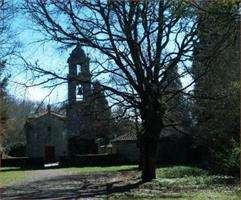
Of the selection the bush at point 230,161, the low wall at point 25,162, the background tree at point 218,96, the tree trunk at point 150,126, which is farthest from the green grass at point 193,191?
the low wall at point 25,162

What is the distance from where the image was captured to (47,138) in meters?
88.6

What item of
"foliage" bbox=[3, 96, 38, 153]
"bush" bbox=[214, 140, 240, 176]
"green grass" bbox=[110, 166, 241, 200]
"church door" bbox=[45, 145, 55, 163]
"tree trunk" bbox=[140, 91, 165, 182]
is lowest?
"green grass" bbox=[110, 166, 241, 200]

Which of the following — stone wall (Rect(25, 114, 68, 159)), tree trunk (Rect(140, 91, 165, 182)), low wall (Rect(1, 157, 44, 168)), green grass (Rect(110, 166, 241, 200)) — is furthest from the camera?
stone wall (Rect(25, 114, 68, 159))

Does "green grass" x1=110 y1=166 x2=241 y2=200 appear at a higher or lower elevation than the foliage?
lower

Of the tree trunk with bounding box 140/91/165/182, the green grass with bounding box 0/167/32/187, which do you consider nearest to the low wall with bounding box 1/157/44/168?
the green grass with bounding box 0/167/32/187

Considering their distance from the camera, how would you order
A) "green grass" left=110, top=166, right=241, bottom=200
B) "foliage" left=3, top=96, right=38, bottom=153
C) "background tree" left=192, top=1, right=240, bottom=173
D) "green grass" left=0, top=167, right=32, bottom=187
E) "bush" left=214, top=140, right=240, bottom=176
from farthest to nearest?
1. "foliage" left=3, top=96, right=38, bottom=153
2. "green grass" left=0, top=167, right=32, bottom=187
3. "background tree" left=192, top=1, right=240, bottom=173
4. "bush" left=214, top=140, right=240, bottom=176
5. "green grass" left=110, top=166, right=241, bottom=200

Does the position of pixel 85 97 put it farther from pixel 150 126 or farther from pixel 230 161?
pixel 230 161

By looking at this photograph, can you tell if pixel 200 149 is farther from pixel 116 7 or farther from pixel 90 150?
pixel 116 7

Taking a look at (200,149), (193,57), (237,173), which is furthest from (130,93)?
(200,149)

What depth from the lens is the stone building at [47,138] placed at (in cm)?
→ 8688

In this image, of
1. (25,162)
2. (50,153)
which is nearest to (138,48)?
(25,162)

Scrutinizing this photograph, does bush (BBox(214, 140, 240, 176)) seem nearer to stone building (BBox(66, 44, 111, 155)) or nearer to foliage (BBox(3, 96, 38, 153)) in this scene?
stone building (BBox(66, 44, 111, 155))

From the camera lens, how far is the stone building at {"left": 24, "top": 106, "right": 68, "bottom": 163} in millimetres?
86875

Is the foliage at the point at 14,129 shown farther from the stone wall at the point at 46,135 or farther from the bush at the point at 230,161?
the bush at the point at 230,161
